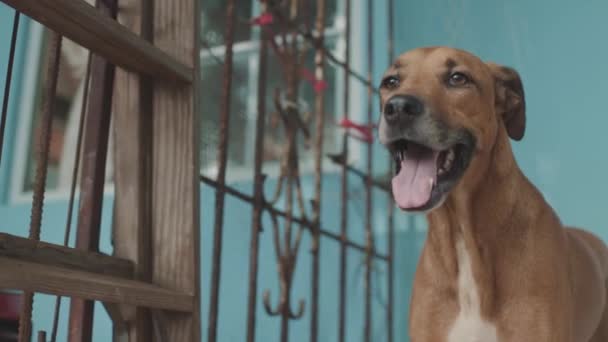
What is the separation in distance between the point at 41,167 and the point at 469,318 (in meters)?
0.83

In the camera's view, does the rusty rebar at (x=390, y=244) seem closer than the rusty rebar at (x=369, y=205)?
No

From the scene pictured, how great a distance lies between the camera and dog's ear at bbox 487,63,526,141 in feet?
4.93

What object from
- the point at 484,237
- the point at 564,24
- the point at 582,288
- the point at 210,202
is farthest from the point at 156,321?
the point at 564,24

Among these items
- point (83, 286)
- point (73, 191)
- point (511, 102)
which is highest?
point (511, 102)

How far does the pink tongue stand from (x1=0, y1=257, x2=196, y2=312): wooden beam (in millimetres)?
419

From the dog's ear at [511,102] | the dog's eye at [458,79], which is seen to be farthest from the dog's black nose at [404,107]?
the dog's ear at [511,102]

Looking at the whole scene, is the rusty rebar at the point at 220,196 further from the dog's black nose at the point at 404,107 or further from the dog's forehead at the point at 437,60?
the dog's black nose at the point at 404,107

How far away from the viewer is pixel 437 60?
1407mm

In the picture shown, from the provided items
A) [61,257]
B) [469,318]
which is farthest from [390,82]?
[61,257]

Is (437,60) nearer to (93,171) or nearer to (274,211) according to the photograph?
(93,171)

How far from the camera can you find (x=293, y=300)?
2758mm

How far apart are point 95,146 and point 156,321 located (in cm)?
31

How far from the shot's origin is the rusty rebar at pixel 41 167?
1059 mm

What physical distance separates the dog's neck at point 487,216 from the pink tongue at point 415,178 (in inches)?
4.4
